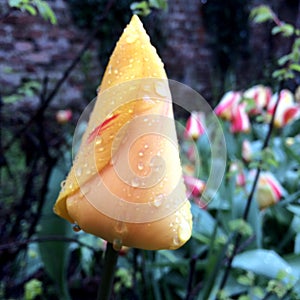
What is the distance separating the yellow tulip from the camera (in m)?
0.32

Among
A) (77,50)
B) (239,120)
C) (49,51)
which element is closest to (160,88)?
(239,120)

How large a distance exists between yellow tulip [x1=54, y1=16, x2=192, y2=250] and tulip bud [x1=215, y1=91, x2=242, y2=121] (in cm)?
123

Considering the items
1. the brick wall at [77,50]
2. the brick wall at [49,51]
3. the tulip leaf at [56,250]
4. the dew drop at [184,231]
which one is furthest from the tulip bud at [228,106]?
the brick wall at [49,51]

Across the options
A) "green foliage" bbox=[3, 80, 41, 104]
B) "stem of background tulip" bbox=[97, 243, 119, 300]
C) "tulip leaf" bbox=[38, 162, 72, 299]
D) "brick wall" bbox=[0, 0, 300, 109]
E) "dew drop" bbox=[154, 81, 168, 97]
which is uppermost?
"dew drop" bbox=[154, 81, 168, 97]

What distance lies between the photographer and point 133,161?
12.5 inches

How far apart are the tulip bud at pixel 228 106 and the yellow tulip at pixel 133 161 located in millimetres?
1234

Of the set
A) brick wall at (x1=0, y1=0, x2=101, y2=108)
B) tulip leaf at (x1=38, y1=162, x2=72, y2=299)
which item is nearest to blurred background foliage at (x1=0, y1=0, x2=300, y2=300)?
tulip leaf at (x1=38, y1=162, x2=72, y2=299)

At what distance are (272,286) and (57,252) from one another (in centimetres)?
35

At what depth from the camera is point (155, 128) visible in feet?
1.04

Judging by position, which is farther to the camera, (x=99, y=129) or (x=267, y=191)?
(x=267, y=191)

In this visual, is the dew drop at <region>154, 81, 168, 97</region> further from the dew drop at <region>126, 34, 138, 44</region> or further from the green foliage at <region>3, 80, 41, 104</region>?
the green foliage at <region>3, 80, 41, 104</region>

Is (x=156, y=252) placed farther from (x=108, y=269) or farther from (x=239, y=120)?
(x=108, y=269)

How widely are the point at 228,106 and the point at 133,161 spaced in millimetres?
1321

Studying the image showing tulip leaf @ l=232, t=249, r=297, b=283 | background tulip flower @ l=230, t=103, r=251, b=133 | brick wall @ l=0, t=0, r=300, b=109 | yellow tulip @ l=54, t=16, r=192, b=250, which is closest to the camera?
yellow tulip @ l=54, t=16, r=192, b=250
